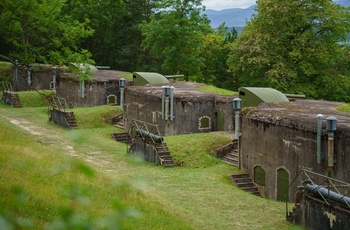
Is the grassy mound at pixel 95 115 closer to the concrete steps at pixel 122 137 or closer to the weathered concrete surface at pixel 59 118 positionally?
the weathered concrete surface at pixel 59 118

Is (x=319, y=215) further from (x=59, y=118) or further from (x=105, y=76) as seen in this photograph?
(x=105, y=76)

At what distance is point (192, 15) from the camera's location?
46.8m

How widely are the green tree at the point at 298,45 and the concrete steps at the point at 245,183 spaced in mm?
15193

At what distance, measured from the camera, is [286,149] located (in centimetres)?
2014

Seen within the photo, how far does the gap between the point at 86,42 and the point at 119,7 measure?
684 centimetres

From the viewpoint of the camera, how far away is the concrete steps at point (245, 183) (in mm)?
21688

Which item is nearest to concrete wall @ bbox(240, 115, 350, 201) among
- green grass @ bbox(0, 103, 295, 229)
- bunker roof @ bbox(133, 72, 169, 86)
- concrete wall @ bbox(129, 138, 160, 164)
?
green grass @ bbox(0, 103, 295, 229)

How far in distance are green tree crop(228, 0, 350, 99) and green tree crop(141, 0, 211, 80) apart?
8268 millimetres

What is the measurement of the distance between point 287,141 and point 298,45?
18892 mm

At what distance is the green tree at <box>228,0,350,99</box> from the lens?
121ft

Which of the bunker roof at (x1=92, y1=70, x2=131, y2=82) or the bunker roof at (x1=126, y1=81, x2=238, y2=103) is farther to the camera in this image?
the bunker roof at (x1=92, y1=70, x2=131, y2=82)

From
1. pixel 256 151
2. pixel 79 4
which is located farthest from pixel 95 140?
pixel 79 4

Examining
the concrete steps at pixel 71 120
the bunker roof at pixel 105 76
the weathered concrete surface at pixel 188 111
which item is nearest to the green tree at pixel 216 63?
the bunker roof at pixel 105 76

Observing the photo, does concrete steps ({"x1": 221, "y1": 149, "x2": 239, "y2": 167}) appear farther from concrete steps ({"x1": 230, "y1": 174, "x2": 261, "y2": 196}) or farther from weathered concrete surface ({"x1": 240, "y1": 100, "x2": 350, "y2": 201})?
concrete steps ({"x1": 230, "y1": 174, "x2": 261, "y2": 196})
